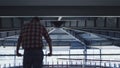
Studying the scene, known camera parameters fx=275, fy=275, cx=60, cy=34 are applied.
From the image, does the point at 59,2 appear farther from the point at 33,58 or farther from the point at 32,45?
the point at 33,58

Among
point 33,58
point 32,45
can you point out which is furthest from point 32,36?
point 33,58

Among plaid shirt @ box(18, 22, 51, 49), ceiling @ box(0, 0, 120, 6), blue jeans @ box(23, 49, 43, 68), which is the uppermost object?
ceiling @ box(0, 0, 120, 6)

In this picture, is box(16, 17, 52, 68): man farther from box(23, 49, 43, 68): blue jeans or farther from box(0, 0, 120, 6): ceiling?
box(0, 0, 120, 6): ceiling

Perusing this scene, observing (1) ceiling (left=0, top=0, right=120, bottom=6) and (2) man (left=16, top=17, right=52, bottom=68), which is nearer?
(2) man (left=16, top=17, right=52, bottom=68)

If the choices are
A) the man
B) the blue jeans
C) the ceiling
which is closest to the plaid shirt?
the man

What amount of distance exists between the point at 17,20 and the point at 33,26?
6831mm

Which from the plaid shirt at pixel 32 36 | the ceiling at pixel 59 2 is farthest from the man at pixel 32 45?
the ceiling at pixel 59 2

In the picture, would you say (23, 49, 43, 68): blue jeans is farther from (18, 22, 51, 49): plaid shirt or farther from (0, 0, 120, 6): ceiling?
(0, 0, 120, 6): ceiling

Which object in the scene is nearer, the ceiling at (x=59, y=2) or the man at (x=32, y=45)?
the man at (x=32, y=45)

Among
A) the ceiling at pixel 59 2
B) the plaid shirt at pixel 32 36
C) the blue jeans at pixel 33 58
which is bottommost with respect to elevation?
the blue jeans at pixel 33 58

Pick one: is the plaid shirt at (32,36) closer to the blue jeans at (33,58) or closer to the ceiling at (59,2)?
the blue jeans at (33,58)

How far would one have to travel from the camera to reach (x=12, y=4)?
6.30 metres

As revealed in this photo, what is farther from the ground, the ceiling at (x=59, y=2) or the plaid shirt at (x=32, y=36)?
the ceiling at (x=59, y=2)

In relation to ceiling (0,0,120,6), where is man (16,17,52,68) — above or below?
below
